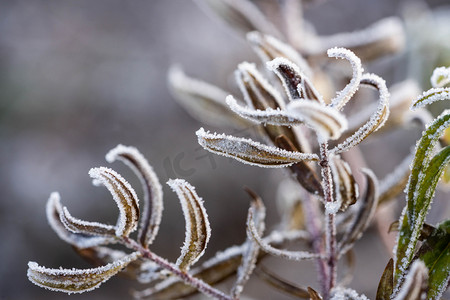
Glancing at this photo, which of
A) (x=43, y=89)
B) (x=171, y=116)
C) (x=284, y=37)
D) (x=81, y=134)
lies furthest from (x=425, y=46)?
(x=43, y=89)

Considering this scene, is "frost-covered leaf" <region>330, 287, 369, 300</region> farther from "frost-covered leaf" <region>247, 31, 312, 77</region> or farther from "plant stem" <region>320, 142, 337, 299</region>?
"frost-covered leaf" <region>247, 31, 312, 77</region>

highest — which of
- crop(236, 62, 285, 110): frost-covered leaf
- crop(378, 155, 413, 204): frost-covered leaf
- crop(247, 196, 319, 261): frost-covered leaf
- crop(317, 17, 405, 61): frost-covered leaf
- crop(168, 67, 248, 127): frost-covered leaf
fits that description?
crop(317, 17, 405, 61): frost-covered leaf

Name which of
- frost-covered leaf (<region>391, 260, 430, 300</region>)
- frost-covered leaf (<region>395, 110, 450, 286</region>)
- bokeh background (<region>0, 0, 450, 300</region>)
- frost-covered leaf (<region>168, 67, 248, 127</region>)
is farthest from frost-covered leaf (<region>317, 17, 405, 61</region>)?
bokeh background (<region>0, 0, 450, 300</region>)

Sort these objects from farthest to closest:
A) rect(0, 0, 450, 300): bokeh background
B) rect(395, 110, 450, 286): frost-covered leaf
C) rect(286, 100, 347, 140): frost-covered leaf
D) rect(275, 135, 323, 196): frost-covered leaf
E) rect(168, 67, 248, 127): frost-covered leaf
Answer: rect(0, 0, 450, 300): bokeh background
rect(168, 67, 248, 127): frost-covered leaf
rect(275, 135, 323, 196): frost-covered leaf
rect(395, 110, 450, 286): frost-covered leaf
rect(286, 100, 347, 140): frost-covered leaf

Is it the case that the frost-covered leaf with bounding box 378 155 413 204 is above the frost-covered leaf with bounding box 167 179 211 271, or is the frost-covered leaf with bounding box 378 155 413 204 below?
above

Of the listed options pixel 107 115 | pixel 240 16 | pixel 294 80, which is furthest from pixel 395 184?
pixel 107 115

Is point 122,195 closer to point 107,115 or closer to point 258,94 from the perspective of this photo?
point 258,94

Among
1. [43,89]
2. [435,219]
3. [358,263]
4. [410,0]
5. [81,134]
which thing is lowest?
[435,219]

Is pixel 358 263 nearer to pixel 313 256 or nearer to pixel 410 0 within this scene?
pixel 410 0
